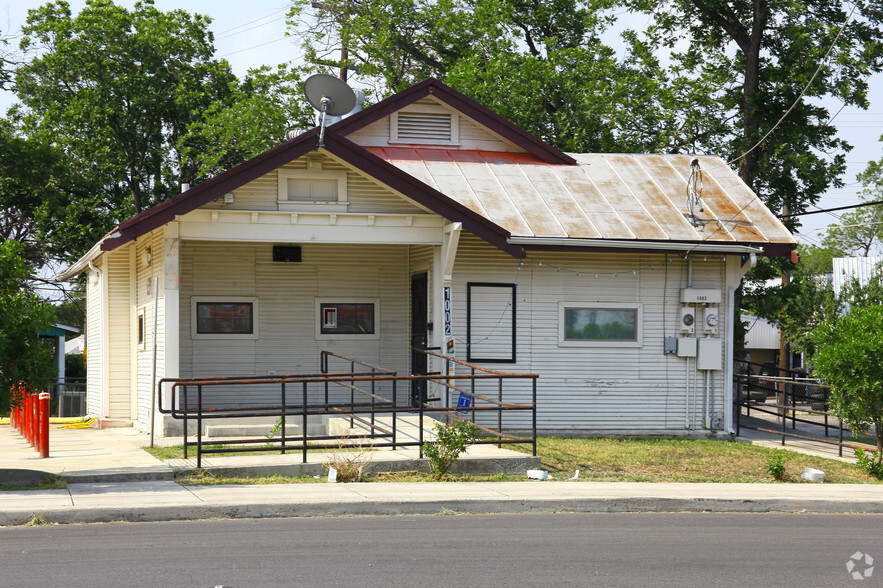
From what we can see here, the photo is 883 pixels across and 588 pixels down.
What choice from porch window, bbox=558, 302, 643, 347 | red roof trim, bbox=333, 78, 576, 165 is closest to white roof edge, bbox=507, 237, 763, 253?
porch window, bbox=558, 302, 643, 347

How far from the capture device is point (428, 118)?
20234 mm

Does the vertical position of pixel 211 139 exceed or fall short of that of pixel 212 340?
it exceeds it

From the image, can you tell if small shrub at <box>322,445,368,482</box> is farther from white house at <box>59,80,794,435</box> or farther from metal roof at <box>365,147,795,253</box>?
metal roof at <box>365,147,795,253</box>

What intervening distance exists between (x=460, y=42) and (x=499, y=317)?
20.9 m

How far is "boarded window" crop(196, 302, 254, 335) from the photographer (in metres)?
17.4

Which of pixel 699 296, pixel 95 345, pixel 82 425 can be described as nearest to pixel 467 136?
pixel 699 296

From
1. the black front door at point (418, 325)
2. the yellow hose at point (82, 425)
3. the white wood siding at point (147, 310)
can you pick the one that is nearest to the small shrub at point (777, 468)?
the black front door at point (418, 325)

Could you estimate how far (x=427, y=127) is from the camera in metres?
20.2

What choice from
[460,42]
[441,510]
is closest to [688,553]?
[441,510]

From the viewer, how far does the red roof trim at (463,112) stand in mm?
19641

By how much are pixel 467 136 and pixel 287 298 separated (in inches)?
207

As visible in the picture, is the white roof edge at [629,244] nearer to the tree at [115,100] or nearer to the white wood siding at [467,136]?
the white wood siding at [467,136]

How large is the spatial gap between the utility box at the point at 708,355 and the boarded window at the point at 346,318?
5841mm

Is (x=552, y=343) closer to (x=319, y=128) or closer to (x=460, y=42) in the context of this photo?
(x=319, y=128)
